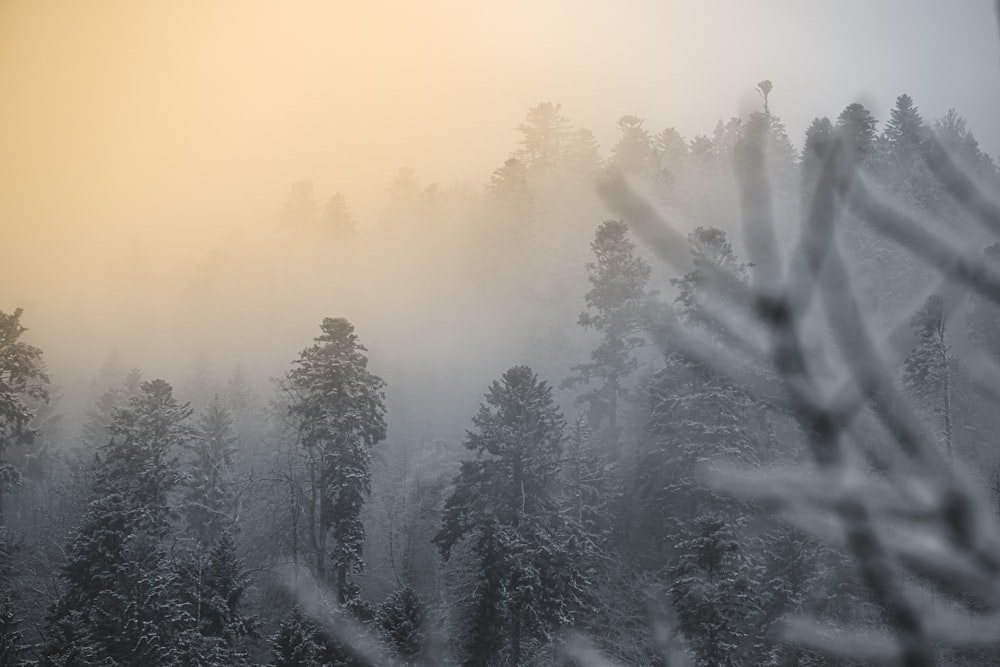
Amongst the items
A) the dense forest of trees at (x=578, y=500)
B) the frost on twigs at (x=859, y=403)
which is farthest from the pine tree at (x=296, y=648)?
the frost on twigs at (x=859, y=403)

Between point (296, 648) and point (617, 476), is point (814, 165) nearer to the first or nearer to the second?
point (296, 648)

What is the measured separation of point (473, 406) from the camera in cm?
4950

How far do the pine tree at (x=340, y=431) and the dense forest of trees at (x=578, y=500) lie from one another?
0.11 meters

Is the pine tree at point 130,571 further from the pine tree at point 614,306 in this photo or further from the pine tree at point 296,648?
the pine tree at point 614,306

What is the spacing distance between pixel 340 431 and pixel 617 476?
49.3 ft

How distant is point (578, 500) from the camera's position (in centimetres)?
2902

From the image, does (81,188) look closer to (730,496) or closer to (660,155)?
(660,155)

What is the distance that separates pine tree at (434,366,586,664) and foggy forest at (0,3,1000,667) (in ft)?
0.39

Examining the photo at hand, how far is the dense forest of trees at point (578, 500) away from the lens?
2820 mm

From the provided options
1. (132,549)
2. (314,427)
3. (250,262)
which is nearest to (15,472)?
(132,549)

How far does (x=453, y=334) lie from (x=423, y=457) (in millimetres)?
22881

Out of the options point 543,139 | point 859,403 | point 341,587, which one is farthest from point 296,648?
point 543,139

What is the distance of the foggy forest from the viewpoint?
2648mm

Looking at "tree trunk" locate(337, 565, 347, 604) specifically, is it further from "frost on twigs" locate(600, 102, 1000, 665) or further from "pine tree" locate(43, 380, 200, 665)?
"frost on twigs" locate(600, 102, 1000, 665)
